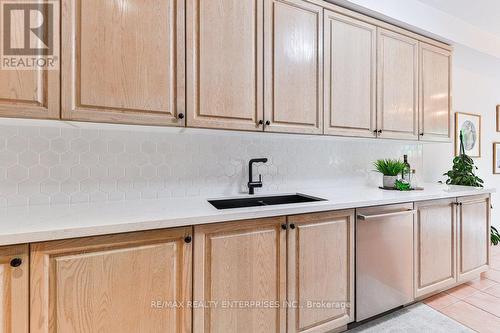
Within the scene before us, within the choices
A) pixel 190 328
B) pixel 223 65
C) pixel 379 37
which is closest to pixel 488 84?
pixel 379 37

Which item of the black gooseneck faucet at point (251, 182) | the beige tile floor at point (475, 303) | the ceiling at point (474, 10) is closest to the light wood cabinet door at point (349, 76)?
the black gooseneck faucet at point (251, 182)

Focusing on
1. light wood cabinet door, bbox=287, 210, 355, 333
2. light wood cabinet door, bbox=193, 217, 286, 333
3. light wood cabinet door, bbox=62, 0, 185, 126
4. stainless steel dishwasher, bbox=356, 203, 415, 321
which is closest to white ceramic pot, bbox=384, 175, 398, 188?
stainless steel dishwasher, bbox=356, 203, 415, 321

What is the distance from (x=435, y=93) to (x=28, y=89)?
3.18 metres

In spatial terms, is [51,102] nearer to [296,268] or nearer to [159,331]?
[159,331]

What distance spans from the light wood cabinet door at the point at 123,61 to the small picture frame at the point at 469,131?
3.59m

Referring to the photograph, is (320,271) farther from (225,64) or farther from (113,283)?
(225,64)

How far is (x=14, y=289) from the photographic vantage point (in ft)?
3.20

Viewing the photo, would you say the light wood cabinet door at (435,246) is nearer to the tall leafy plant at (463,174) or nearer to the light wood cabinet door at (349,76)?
the light wood cabinet door at (349,76)

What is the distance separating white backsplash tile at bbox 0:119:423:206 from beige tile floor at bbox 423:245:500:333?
1292 mm

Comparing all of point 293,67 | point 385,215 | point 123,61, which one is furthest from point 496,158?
point 123,61

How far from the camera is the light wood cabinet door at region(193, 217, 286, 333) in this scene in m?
1.30

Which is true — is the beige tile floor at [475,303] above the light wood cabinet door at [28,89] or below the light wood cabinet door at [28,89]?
below

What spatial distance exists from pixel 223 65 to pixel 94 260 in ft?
4.07

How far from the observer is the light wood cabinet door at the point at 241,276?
130 centimetres
